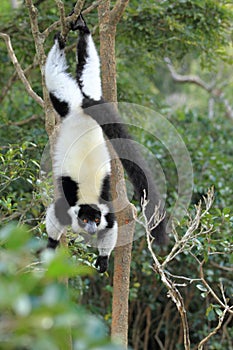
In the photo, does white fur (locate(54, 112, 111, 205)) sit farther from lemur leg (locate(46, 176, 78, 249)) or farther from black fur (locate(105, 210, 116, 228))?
black fur (locate(105, 210, 116, 228))

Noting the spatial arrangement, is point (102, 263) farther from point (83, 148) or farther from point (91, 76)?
point (91, 76)

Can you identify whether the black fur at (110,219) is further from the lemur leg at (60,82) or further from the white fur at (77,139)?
the lemur leg at (60,82)

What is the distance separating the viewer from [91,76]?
405cm

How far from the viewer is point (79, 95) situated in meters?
3.97

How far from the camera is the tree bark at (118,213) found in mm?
3875

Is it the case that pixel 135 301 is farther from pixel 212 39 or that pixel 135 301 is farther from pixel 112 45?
pixel 112 45

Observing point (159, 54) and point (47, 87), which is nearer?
point (47, 87)

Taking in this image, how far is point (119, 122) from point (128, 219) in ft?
2.36

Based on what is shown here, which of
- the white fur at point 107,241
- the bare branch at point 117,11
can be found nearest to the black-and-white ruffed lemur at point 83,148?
the white fur at point 107,241

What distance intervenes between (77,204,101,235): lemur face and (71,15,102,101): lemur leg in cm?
79

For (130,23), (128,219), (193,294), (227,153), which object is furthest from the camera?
(227,153)

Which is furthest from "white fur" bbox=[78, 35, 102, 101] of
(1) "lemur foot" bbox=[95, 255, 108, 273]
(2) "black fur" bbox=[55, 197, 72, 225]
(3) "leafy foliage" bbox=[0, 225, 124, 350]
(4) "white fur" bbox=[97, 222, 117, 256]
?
(3) "leafy foliage" bbox=[0, 225, 124, 350]

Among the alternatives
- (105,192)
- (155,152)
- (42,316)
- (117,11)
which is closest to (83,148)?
(105,192)

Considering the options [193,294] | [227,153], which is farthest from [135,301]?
[227,153]
